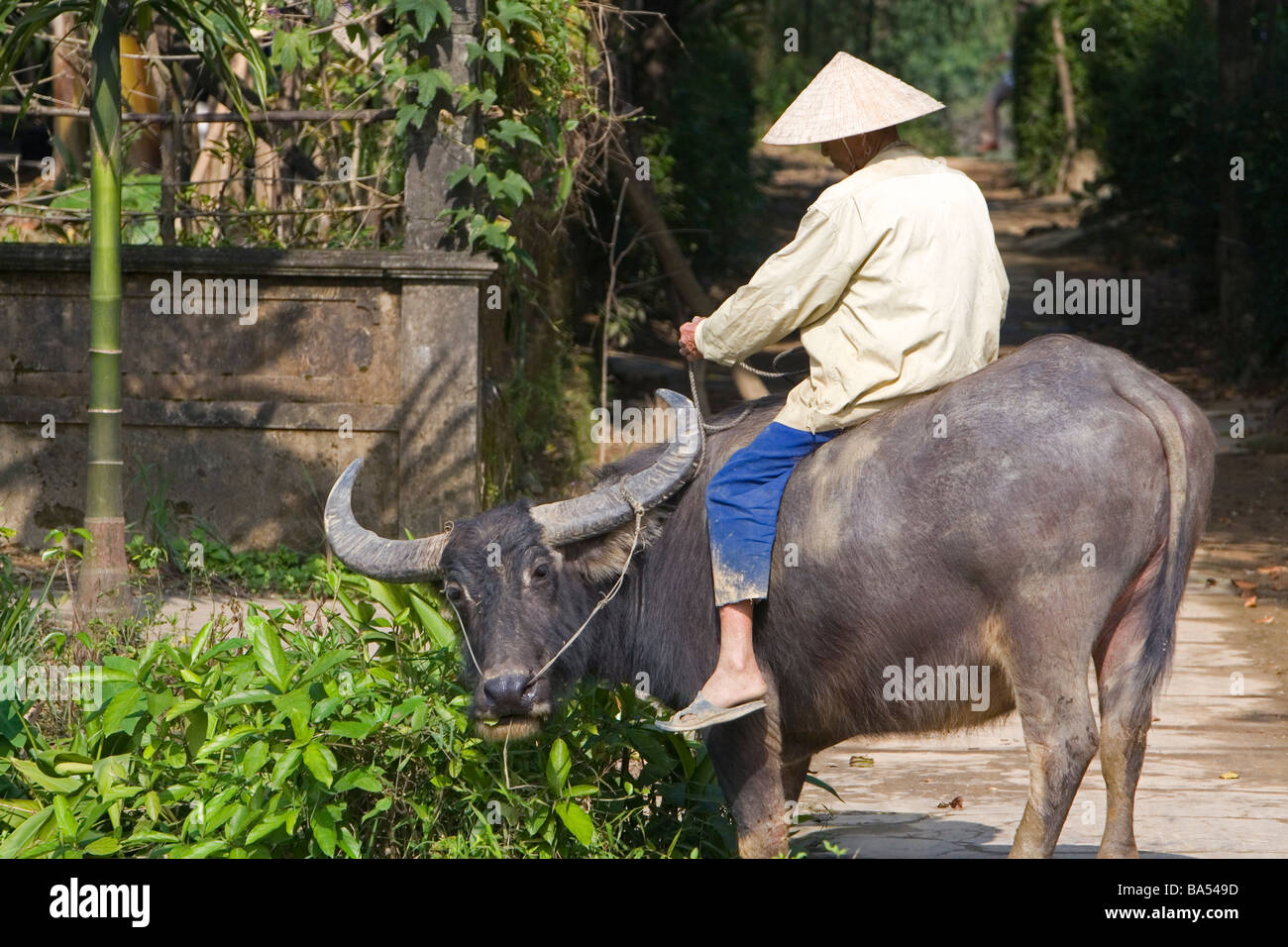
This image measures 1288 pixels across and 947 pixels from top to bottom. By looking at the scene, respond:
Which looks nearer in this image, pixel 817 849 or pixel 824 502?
pixel 824 502

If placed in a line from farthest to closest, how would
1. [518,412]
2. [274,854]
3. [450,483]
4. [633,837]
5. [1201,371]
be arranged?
1. [1201,371]
2. [518,412]
3. [450,483]
4. [633,837]
5. [274,854]

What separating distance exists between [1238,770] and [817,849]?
69.5 inches

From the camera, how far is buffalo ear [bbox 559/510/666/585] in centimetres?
397

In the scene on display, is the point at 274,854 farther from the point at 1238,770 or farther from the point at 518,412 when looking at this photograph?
the point at 518,412

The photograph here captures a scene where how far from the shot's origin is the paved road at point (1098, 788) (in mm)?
4496

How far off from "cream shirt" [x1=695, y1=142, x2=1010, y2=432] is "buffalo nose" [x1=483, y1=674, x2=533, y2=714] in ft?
3.35

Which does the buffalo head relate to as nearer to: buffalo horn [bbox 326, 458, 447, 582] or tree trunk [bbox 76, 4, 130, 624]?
buffalo horn [bbox 326, 458, 447, 582]

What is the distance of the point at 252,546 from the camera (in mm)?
7750

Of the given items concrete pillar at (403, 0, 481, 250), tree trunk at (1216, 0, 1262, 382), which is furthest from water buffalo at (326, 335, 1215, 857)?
tree trunk at (1216, 0, 1262, 382)

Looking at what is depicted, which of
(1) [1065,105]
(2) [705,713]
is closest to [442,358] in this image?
(2) [705,713]
